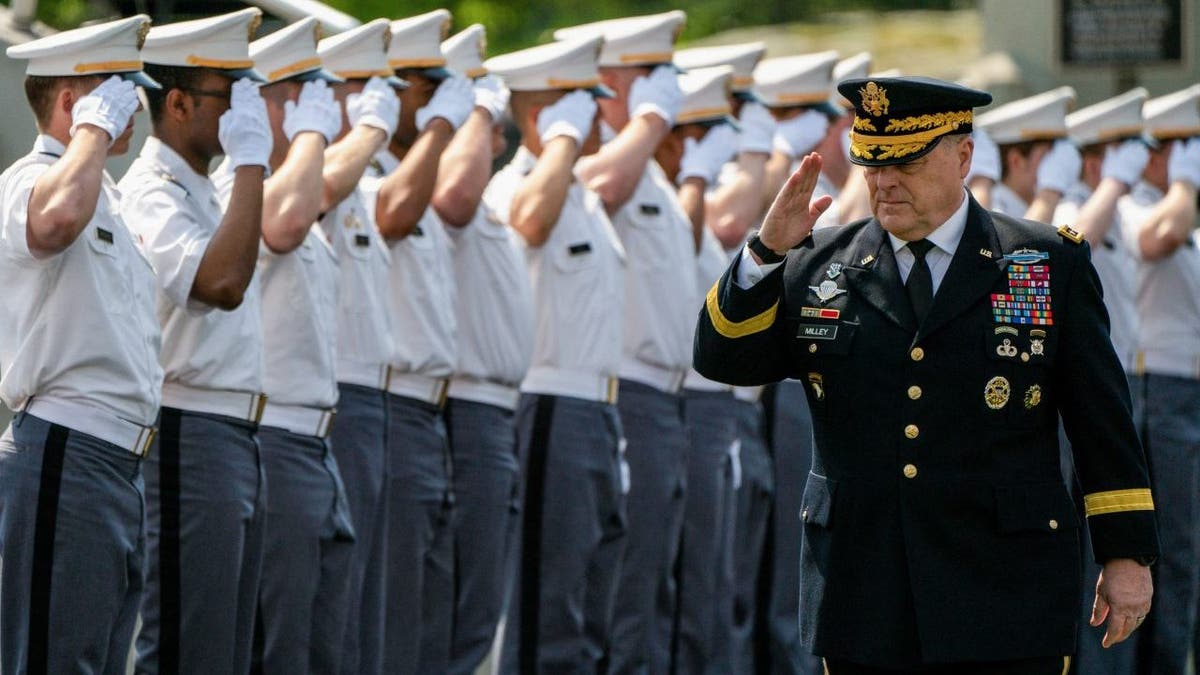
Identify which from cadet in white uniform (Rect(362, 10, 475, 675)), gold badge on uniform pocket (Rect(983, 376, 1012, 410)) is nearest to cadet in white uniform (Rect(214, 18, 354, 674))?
cadet in white uniform (Rect(362, 10, 475, 675))

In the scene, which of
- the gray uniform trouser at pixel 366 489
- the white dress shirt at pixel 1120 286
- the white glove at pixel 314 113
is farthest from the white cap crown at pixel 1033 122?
the white glove at pixel 314 113

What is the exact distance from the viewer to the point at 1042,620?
441cm

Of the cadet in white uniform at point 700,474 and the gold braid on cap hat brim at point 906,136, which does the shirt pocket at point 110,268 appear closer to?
the gold braid on cap hat brim at point 906,136

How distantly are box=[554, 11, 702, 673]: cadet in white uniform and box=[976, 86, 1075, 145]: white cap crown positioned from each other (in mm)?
2375

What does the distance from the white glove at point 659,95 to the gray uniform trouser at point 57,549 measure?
3176 mm

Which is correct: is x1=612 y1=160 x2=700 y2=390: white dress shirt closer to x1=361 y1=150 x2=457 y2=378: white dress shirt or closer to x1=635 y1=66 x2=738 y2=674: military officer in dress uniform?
x1=635 y1=66 x2=738 y2=674: military officer in dress uniform

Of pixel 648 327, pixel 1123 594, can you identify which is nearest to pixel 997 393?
pixel 1123 594

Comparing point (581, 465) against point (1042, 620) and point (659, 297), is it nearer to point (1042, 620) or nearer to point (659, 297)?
point (659, 297)

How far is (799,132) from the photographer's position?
30.2 feet

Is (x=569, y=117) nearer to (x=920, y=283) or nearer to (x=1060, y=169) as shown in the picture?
(x=920, y=283)

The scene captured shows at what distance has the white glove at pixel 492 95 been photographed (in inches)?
284

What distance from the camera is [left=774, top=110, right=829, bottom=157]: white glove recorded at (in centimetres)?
922

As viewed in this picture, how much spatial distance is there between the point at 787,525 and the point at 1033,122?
7.52 feet

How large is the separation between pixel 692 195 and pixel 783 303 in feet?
11.9
